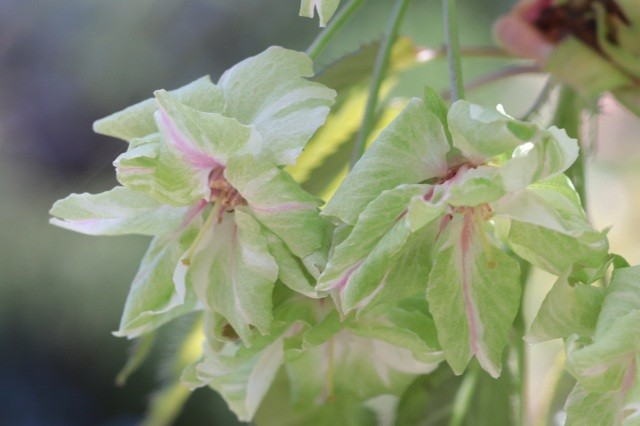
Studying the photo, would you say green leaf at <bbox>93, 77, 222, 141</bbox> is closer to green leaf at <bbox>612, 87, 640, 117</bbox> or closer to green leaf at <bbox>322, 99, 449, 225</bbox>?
green leaf at <bbox>322, 99, 449, 225</bbox>

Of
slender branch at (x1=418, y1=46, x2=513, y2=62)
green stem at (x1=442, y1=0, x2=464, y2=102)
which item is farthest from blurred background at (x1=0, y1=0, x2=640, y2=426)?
green stem at (x1=442, y1=0, x2=464, y2=102)

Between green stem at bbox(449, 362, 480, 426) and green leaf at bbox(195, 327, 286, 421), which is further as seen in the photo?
green stem at bbox(449, 362, 480, 426)

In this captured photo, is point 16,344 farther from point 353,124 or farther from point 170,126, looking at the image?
point 170,126

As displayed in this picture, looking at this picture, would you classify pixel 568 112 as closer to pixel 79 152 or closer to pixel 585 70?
pixel 585 70

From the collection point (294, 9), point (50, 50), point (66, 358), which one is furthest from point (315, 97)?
point (66, 358)

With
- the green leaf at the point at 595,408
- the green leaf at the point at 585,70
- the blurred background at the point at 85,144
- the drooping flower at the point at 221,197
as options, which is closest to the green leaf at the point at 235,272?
the drooping flower at the point at 221,197

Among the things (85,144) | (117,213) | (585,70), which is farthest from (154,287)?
(85,144)

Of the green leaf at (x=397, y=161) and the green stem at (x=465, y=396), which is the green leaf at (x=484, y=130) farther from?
the green stem at (x=465, y=396)
